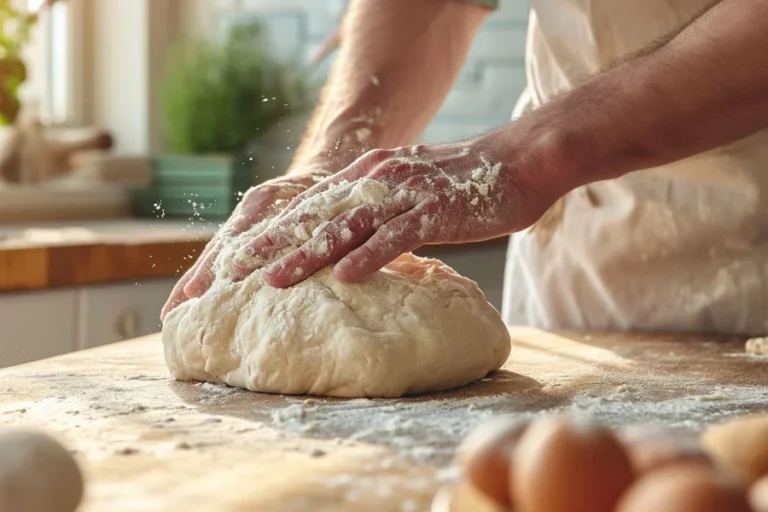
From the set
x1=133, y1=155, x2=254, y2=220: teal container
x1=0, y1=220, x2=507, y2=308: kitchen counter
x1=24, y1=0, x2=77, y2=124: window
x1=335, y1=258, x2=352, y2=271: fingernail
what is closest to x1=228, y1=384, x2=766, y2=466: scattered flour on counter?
x1=335, y1=258, x2=352, y2=271: fingernail

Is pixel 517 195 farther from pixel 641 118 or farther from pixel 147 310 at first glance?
pixel 147 310

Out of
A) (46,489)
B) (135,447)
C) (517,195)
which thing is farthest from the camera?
(517,195)

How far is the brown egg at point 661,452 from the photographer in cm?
61

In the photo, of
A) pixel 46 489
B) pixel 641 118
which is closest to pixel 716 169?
pixel 641 118

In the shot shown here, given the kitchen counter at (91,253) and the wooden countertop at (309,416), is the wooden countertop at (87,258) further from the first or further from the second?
the wooden countertop at (309,416)

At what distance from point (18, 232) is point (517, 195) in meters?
1.93

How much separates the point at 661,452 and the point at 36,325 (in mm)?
1891

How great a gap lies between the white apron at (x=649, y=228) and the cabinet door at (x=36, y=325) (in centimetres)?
111

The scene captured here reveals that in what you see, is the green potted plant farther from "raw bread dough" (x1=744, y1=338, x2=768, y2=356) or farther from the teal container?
"raw bread dough" (x1=744, y1=338, x2=768, y2=356)

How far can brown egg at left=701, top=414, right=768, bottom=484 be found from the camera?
26.8 inches

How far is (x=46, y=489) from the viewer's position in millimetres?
734

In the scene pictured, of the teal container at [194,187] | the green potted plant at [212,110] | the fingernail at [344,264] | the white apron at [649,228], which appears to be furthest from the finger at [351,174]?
the green potted plant at [212,110]

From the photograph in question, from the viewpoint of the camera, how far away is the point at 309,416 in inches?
44.5

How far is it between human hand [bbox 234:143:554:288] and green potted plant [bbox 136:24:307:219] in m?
2.13
